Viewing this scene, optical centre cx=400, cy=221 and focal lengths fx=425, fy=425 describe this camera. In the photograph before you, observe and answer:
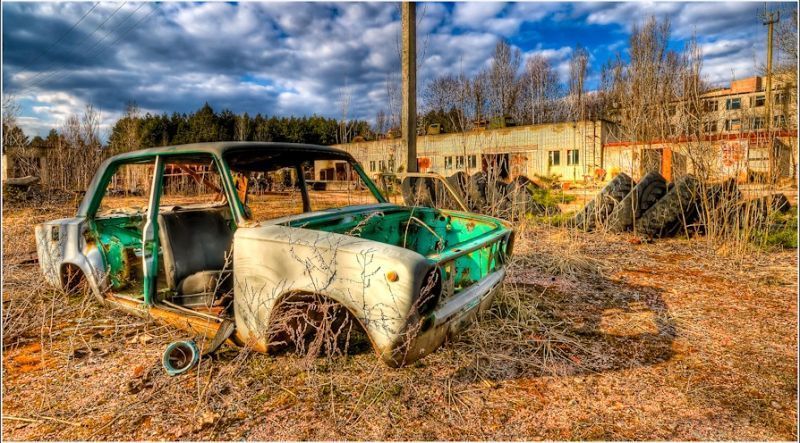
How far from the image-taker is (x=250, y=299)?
Result: 2.54 m

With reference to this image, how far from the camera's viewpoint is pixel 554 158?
82.5ft

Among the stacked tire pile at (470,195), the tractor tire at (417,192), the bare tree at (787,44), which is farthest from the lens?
the bare tree at (787,44)

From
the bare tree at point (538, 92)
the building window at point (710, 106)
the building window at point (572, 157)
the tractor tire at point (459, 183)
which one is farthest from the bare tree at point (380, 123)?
the bare tree at point (538, 92)

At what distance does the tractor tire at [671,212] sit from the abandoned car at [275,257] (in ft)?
17.8

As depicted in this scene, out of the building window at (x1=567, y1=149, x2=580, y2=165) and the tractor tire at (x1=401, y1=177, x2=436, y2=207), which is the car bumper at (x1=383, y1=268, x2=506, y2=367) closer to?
the tractor tire at (x1=401, y1=177, x2=436, y2=207)

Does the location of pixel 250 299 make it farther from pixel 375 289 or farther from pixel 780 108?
pixel 780 108

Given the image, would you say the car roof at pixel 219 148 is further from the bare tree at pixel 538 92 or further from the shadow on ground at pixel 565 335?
the bare tree at pixel 538 92

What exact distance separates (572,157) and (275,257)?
24.5 meters

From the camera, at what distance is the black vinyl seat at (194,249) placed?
3100mm

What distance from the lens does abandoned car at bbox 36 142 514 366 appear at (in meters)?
2.20

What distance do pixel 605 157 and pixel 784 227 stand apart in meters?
18.0

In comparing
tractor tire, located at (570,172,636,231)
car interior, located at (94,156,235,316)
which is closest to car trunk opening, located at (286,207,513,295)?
car interior, located at (94,156,235,316)

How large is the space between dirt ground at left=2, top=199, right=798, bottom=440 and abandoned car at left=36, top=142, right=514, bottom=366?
0.30 m

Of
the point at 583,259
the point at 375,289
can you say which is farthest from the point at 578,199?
the point at 375,289
